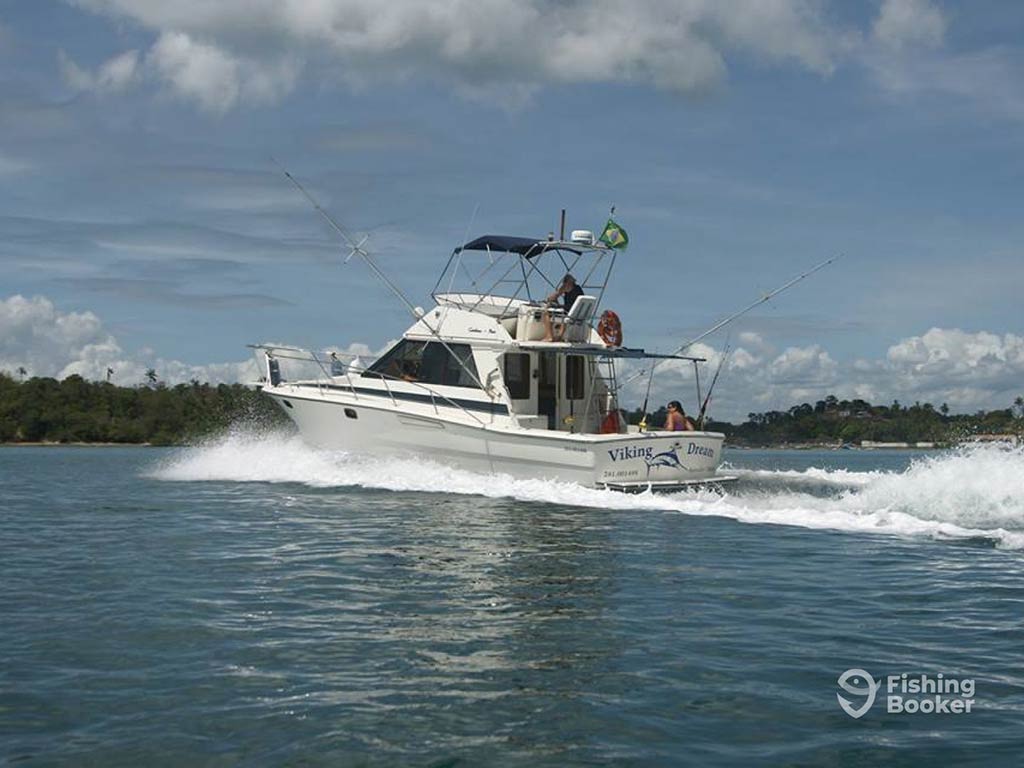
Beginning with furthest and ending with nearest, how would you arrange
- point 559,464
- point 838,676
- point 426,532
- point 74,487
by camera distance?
1. point 74,487
2. point 559,464
3. point 426,532
4. point 838,676

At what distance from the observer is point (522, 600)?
905cm

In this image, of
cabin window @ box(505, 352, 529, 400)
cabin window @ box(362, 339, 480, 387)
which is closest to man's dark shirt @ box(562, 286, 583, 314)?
cabin window @ box(505, 352, 529, 400)

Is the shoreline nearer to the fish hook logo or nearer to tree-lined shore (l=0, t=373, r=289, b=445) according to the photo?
tree-lined shore (l=0, t=373, r=289, b=445)

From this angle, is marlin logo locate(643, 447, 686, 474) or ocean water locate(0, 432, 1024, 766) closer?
ocean water locate(0, 432, 1024, 766)

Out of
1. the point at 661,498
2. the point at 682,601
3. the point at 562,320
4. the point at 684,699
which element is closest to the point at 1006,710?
the point at 684,699

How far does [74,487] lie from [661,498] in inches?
546

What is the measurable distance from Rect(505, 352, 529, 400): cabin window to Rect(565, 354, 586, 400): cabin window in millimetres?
996

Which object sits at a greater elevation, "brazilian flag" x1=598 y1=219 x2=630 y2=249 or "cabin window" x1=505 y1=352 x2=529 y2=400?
"brazilian flag" x1=598 y1=219 x2=630 y2=249

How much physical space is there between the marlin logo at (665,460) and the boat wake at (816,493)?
664 mm

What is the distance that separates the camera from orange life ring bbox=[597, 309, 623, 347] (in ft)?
66.2

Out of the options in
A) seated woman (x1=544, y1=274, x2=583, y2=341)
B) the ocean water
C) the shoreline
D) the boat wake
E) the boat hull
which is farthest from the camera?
the shoreline

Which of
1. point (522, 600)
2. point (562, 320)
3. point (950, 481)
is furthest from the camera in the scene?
point (562, 320)

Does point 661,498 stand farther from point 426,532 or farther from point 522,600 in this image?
point 522,600

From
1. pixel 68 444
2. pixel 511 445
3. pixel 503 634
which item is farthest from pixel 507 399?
pixel 68 444
